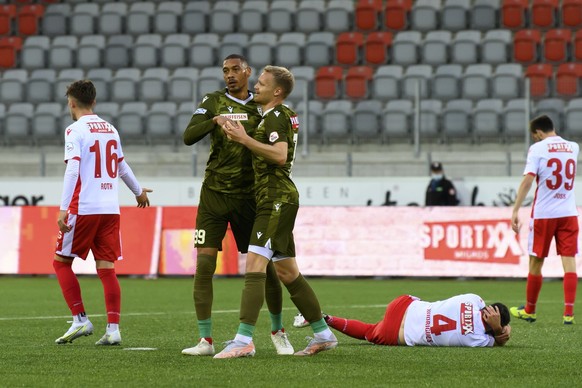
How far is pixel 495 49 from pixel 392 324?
17.4m

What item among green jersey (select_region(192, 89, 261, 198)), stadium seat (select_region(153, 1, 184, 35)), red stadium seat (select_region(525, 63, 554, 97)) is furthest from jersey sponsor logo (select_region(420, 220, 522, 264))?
green jersey (select_region(192, 89, 261, 198))

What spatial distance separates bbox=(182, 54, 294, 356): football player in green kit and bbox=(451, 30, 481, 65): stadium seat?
17544mm

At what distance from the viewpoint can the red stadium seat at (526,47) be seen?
2561 centimetres

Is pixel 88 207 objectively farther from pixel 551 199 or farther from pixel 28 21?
pixel 28 21

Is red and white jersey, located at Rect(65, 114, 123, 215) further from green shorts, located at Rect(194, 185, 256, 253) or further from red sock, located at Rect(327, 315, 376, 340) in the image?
red sock, located at Rect(327, 315, 376, 340)

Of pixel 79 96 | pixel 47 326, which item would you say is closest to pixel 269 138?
pixel 79 96

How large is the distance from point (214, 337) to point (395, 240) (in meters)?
11.0

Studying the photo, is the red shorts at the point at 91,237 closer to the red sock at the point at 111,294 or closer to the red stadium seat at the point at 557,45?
the red sock at the point at 111,294

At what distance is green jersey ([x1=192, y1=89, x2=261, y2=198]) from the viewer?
27.8 feet

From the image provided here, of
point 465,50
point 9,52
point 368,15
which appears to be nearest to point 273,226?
point 465,50

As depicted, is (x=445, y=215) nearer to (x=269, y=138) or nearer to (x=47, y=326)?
(x=47, y=326)

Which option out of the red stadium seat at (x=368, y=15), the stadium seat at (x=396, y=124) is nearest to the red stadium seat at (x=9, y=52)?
the red stadium seat at (x=368, y=15)

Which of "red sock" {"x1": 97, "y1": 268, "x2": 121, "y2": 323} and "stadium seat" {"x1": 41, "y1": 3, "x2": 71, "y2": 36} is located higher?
"stadium seat" {"x1": 41, "y1": 3, "x2": 71, "y2": 36}

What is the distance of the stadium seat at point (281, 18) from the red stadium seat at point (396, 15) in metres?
2.20
